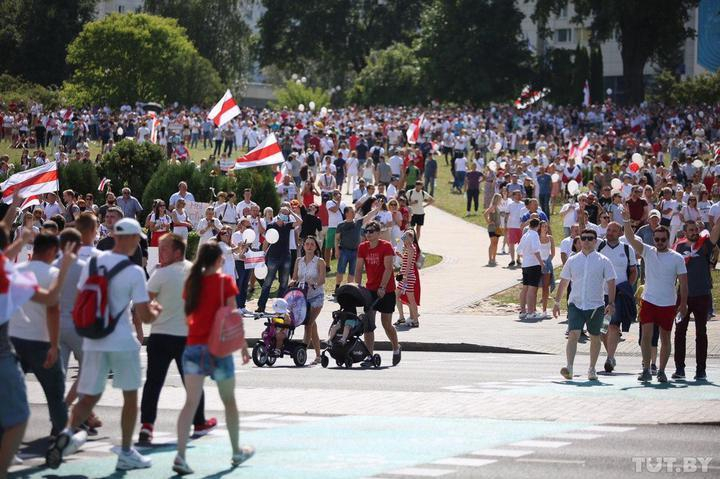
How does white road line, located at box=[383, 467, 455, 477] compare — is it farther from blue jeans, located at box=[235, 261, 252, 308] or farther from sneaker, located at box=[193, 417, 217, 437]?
blue jeans, located at box=[235, 261, 252, 308]

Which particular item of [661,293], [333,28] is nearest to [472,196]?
[661,293]

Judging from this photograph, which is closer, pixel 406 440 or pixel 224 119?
pixel 406 440

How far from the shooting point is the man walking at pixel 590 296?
1647 cm

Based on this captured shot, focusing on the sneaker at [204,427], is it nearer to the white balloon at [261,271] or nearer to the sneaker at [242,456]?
the sneaker at [242,456]

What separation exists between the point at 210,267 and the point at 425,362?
8882 millimetres

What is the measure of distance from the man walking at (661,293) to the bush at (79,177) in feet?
72.4

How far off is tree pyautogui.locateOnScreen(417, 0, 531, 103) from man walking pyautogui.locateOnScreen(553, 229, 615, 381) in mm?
68557

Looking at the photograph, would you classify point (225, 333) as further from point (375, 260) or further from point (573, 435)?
→ point (375, 260)

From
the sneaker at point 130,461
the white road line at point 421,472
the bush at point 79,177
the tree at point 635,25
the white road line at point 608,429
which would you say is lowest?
the white road line at point 608,429

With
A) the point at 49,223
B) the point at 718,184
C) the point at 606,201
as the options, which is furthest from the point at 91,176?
the point at 49,223

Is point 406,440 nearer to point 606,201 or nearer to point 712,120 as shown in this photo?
point 606,201

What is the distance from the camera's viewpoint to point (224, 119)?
38062 mm

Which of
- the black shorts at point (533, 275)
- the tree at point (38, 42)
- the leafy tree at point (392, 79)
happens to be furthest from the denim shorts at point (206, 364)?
the tree at point (38, 42)

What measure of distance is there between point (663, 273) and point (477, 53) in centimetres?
6978
